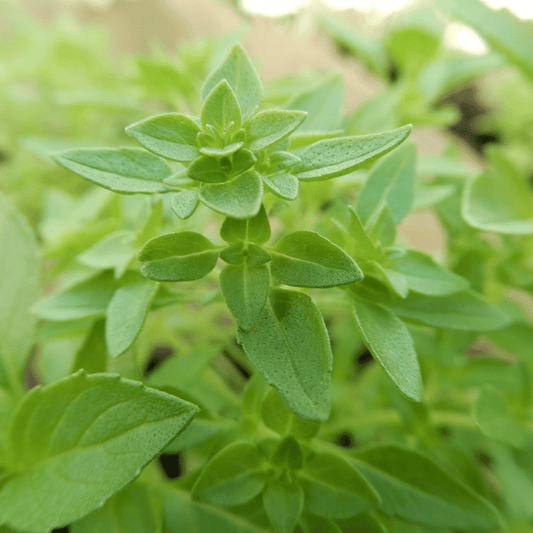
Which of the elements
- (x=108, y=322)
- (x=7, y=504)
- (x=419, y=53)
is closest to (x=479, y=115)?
(x=419, y=53)

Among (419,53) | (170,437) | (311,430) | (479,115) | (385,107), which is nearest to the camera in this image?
(170,437)

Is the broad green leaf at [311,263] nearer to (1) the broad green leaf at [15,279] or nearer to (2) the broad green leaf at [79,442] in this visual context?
(2) the broad green leaf at [79,442]

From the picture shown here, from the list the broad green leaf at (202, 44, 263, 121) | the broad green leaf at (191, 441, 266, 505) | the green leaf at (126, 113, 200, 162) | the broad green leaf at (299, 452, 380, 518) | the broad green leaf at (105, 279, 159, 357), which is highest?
the broad green leaf at (202, 44, 263, 121)

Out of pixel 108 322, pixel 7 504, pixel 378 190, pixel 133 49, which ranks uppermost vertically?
pixel 378 190

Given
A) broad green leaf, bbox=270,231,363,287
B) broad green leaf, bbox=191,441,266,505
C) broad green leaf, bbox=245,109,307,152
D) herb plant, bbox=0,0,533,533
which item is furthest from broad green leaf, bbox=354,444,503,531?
broad green leaf, bbox=245,109,307,152

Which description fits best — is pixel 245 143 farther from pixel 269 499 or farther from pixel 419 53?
pixel 419 53

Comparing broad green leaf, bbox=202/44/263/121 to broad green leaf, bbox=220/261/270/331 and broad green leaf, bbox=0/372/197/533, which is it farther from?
broad green leaf, bbox=0/372/197/533
